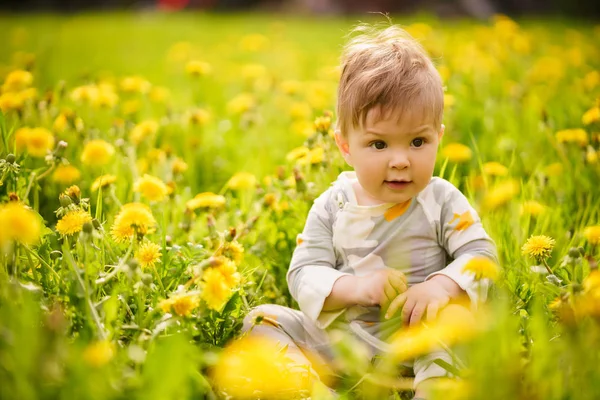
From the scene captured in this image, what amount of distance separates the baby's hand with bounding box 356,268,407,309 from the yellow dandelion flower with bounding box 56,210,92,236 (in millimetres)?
668

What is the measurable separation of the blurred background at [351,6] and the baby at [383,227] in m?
8.82

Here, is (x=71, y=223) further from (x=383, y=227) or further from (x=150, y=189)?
(x=383, y=227)

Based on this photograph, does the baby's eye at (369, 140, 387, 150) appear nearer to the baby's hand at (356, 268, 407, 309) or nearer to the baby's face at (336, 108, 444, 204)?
the baby's face at (336, 108, 444, 204)

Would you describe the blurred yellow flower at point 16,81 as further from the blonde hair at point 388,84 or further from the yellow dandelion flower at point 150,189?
the blonde hair at point 388,84

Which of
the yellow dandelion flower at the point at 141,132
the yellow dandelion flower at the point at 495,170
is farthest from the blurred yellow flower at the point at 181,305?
the yellow dandelion flower at the point at 141,132

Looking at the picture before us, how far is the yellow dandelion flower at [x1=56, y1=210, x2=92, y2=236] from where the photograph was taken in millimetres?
1433

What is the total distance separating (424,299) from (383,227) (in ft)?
0.78

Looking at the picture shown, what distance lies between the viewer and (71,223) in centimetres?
144

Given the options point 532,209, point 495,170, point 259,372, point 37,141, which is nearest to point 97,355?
point 259,372

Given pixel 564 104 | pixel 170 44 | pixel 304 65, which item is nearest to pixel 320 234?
pixel 564 104

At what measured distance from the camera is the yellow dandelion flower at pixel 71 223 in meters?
1.43

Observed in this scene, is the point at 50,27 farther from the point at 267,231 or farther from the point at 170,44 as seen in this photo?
the point at 267,231

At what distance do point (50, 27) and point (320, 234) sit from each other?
7.98 metres

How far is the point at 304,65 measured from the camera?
15.9 feet
